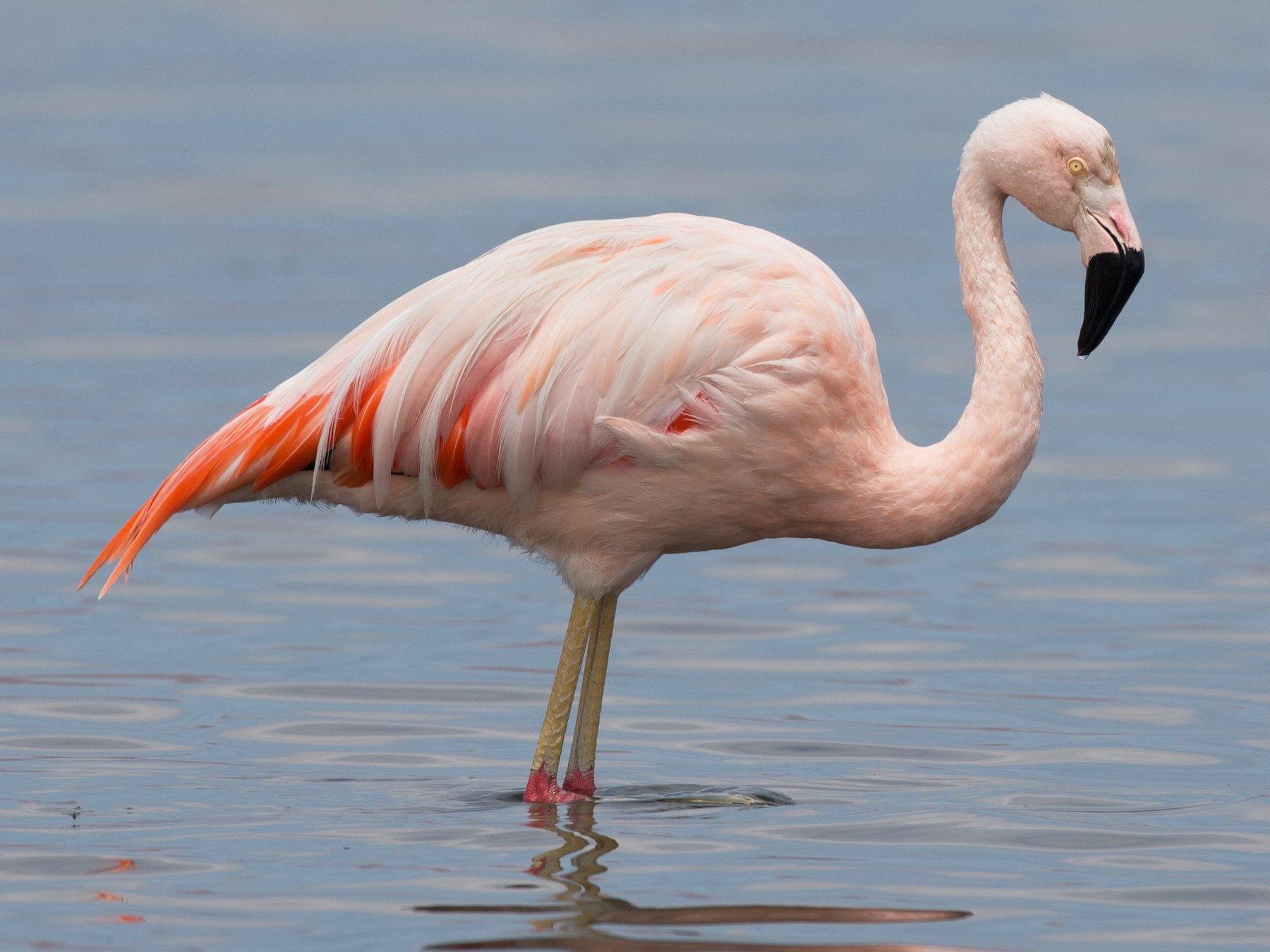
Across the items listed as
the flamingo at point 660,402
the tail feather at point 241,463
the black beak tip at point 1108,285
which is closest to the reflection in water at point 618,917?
the flamingo at point 660,402

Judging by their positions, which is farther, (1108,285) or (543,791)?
(543,791)

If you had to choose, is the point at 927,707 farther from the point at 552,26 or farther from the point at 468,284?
the point at 552,26

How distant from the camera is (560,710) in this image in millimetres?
7398

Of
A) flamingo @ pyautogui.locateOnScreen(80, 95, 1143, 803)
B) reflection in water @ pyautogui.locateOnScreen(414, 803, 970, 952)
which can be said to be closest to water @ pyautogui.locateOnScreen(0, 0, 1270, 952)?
reflection in water @ pyautogui.locateOnScreen(414, 803, 970, 952)

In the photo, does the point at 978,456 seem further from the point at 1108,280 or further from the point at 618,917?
the point at 618,917

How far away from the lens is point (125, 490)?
1227 centimetres

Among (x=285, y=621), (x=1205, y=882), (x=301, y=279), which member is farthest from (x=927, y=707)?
(x=301, y=279)

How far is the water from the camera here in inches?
257

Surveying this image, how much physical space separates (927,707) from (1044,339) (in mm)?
7414

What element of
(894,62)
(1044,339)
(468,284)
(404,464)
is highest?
(894,62)

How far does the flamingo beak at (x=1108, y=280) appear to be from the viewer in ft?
23.3

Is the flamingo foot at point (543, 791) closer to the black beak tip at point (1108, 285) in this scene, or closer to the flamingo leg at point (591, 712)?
the flamingo leg at point (591, 712)

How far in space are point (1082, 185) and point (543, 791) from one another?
2.49 m

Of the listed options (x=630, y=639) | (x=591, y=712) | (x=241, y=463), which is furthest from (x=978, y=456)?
(x=630, y=639)
